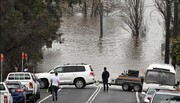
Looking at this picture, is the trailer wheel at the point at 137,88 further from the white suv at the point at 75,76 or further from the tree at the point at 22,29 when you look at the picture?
the tree at the point at 22,29

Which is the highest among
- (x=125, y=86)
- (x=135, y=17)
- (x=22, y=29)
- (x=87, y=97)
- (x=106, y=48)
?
(x=135, y=17)

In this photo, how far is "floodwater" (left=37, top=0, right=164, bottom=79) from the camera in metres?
66.2

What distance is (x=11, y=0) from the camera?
1575 inches

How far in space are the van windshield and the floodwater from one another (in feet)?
80.2

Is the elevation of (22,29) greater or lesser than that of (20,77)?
greater

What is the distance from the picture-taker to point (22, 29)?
4238 centimetres

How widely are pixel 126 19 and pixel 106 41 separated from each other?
1081 centimetres

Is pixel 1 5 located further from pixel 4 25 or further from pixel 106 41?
pixel 106 41

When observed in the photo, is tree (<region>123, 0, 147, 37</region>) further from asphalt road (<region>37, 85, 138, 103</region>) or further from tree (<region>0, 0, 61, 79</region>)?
asphalt road (<region>37, 85, 138, 103</region>)

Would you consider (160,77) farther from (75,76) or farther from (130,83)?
(75,76)

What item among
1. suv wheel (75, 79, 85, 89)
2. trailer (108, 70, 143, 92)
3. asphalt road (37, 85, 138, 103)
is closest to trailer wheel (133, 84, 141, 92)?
trailer (108, 70, 143, 92)

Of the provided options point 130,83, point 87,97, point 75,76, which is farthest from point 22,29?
point 87,97

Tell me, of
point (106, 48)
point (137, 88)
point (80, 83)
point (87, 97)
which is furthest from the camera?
point (106, 48)

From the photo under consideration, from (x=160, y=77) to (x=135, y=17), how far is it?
6289 centimetres
